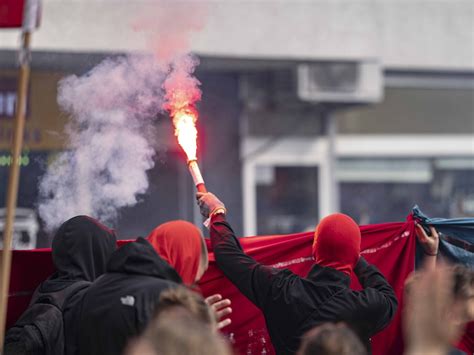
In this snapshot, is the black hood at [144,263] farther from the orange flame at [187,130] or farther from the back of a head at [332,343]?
the orange flame at [187,130]

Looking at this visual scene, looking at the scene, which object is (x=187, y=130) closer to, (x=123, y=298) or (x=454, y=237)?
(x=123, y=298)

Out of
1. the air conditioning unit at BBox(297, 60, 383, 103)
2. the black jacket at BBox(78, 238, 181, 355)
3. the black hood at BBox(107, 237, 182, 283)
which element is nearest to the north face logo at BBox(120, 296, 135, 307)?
the black jacket at BBox(78, 238, 181, 355)

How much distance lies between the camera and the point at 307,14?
11516 mm

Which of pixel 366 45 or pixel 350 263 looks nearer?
pixel 350 263

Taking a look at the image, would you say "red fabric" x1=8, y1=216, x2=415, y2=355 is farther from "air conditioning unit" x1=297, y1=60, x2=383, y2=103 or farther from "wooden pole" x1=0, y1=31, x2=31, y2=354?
"air conditioning unit" x1=297, y1=60, x2=383, y2=103

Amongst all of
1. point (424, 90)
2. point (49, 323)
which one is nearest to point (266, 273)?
point (49, 323)

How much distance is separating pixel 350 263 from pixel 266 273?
398 mm

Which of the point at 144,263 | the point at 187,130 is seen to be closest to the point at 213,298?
the point at 144,263

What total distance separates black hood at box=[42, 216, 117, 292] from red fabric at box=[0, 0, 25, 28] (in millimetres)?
933

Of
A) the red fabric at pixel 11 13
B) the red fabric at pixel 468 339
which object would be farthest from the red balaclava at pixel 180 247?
the red fabric at pixel 468 339

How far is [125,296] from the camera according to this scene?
10.9 feet

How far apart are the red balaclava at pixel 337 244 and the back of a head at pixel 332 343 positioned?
1168 millimetres

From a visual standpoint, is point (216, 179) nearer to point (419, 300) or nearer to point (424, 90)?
point (424, 90)

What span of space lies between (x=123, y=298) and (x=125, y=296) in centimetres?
1
